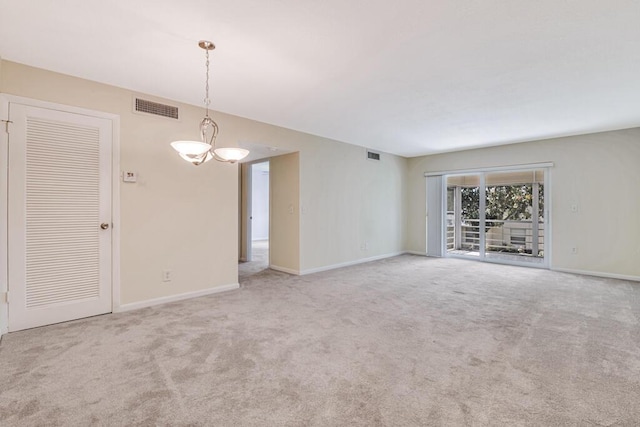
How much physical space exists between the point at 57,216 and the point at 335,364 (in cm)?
299

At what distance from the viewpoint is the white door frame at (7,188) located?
277cm

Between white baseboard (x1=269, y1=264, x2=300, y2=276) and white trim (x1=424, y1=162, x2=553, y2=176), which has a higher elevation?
white trim (x1=424, y1=162, x2=553, y2=176)

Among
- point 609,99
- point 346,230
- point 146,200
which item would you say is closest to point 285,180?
point 346,230

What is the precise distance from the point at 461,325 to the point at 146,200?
3.65 meters

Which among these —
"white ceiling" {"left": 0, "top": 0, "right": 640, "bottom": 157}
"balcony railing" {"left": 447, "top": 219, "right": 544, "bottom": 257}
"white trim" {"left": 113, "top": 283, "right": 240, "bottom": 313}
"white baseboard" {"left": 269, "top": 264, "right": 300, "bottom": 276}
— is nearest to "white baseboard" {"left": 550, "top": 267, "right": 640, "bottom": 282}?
"balcony railing" {"left": 447, "top": 219, "right": 544, "bottom": 257}

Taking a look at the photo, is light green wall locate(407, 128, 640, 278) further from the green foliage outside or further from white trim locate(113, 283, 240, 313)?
white trim locate(113, 283, 240, 313)

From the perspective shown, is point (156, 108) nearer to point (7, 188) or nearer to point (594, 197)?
point (7, 188)

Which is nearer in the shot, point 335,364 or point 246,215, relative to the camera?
point 335,364

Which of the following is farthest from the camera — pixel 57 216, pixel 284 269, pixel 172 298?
pixel 284 269

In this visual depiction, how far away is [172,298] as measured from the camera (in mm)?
3807

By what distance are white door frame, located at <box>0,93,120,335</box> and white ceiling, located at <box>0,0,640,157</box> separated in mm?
353

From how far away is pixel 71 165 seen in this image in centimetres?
312

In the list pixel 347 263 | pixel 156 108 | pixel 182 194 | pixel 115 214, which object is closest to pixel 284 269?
pixel 347 263

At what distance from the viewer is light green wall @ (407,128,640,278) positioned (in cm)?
499
